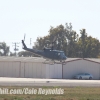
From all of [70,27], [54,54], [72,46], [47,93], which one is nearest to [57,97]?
[47,93]

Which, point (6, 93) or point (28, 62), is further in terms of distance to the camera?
point (28, 62)

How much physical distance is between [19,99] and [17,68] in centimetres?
4654

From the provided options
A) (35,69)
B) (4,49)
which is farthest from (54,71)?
(4,49)

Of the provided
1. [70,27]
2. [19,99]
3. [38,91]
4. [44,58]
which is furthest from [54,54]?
[70,27]

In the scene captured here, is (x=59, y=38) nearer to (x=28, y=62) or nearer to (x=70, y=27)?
(x=70, y=27)

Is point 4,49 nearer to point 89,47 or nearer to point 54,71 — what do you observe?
point 89,47

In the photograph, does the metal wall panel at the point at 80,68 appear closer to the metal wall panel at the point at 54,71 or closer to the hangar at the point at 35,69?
the hangar at the point at 35,69

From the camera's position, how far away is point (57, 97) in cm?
3019

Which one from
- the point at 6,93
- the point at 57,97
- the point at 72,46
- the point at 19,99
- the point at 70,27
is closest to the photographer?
the point at 19,99

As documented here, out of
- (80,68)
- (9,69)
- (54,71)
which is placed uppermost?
(80,68)

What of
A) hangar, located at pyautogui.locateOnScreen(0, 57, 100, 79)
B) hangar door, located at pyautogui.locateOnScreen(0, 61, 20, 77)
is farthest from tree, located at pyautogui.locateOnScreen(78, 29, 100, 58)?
hangar door, located at pyautogui.locateOnScreen(0, 61, 20, 77)

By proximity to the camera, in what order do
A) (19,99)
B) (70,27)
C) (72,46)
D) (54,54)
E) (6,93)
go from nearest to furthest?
(19,99)
(6,93)
(54,54)
(72,46)
(70,27)

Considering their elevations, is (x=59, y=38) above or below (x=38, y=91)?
above

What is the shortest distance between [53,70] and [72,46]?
4505cm
